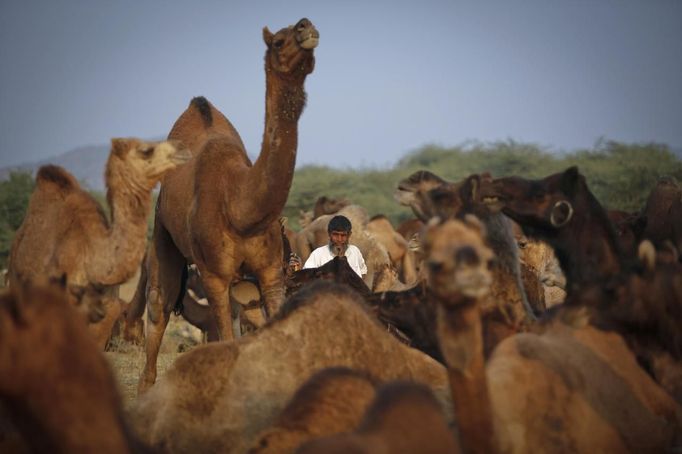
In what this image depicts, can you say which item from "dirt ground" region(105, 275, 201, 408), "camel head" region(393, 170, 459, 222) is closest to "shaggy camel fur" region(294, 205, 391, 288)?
"dirt ground" region(105, 275, 201, 408)

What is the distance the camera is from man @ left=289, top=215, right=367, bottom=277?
407 inches

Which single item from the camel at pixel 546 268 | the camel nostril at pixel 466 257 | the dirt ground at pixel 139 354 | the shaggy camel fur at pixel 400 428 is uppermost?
the camel nostril at pixel 466 257

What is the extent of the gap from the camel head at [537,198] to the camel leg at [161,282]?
4.18m

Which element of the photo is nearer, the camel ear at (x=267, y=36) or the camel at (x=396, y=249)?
the camel ear at (x=267, y=36)

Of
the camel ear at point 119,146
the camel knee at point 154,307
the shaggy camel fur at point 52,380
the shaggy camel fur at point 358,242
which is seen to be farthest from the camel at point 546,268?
the shaggy camel fur at point 52,380

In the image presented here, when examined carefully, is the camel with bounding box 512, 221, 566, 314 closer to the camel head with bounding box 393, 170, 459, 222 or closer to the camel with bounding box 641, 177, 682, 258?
the camel with bounding box 641, 177, 682, 258

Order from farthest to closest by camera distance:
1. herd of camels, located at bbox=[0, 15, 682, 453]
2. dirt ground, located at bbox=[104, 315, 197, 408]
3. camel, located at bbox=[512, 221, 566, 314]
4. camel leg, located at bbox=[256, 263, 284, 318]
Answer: camel, located at bbox=[512, 221, 566, 314] → dirt ground, located at bbox=[104, 315, 197, 408] → camel leg, located at bbox=[256, 263, 284, 318] → herd of camels, located at bbox=[0, 15, 682, 453]

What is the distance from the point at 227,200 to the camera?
26.3 ft

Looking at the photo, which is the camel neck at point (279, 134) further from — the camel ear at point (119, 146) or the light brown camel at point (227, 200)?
the camel ear at point (119, 146)

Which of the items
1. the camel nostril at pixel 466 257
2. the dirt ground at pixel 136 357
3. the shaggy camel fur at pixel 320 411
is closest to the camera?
the camel nostril at pixel 466 257

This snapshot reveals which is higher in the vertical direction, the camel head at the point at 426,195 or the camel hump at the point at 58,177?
the camel hump at the point at 58,177

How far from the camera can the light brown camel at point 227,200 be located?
7402 millimetres

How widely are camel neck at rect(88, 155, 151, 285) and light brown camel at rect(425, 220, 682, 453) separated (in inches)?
76.4

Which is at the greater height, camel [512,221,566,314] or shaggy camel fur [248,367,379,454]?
shaggy camel fur [248,367,379,454]
